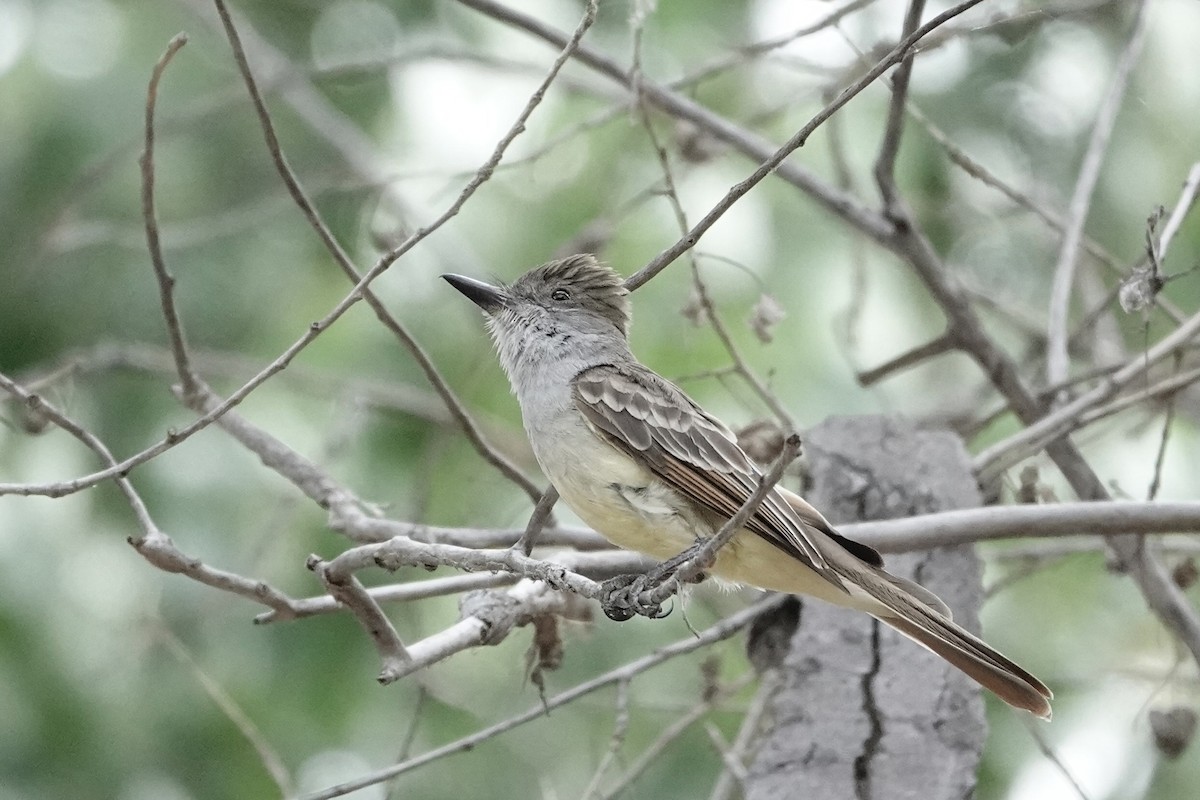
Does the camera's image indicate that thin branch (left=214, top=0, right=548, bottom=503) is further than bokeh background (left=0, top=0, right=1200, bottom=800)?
No

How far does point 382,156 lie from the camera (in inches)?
319

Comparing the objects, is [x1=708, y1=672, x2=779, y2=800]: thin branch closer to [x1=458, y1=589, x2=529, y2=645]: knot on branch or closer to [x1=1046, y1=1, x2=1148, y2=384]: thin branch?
[x1=458, y1=589, x2=529, y2=645]: knot on branch

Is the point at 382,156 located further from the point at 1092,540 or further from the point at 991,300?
the point at 1092,540

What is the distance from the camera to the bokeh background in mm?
6539

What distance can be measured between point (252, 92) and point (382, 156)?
4288 mm

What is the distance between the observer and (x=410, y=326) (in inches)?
287

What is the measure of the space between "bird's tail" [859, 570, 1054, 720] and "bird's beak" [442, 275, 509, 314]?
1.80 metres

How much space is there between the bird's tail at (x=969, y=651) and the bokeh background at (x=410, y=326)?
6.47ft

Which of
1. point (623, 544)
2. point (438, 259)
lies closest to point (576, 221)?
point (438, 259)

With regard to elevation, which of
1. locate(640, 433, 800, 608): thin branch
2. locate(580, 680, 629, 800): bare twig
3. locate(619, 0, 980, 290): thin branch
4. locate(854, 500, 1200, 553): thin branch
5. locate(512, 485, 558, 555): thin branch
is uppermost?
locate(619, 0, 980, 290): thin branch

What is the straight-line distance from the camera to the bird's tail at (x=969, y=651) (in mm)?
4035

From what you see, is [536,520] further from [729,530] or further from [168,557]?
[729,530]

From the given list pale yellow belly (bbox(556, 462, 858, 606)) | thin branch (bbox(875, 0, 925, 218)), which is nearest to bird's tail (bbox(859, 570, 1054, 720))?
pale yellow belly (bbox(556, 462, 858, 606))

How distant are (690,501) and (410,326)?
3.36 metres
